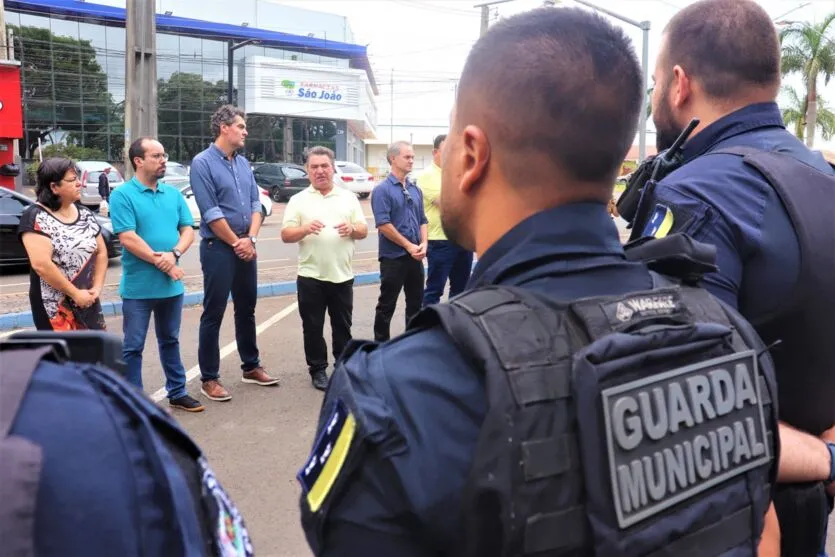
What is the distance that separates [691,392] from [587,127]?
18.0 inches

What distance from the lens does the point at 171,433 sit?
92 centimetres

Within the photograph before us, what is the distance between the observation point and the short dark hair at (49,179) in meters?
4.30

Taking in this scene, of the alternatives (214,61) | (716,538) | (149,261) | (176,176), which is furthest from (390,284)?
(214,61)

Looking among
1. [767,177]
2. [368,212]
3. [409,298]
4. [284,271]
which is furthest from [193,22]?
[767,177]

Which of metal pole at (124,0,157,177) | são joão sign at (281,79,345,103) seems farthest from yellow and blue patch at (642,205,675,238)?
são joão sign at (281,79,345,103)

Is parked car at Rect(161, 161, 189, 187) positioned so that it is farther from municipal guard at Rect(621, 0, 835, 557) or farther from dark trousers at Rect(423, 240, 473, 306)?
municipal guard at Rect(621, 0, 835, 557)

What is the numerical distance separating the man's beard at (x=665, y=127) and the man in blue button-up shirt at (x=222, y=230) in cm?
360

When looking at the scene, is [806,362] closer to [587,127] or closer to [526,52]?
[587,127]

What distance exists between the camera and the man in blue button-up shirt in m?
5.09

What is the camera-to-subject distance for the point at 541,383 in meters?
1.02

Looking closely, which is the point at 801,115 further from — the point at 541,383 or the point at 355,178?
the point at 541,383

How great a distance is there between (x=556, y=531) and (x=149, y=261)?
411cm

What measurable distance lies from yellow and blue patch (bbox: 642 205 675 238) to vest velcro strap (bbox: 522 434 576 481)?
822mm

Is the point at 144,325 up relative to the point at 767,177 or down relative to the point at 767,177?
down
